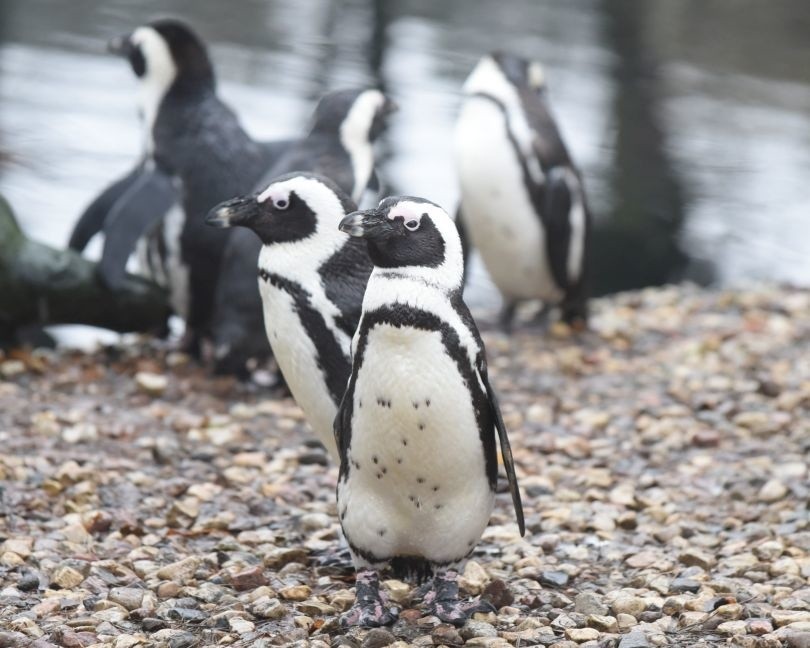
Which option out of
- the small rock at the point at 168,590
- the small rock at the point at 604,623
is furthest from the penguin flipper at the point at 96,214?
the small rock at the point at 604,623

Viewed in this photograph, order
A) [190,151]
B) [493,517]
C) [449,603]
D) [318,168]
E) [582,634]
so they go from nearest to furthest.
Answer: [582,634] → [449,603] → [493,517] → [318,168] → [190,151]

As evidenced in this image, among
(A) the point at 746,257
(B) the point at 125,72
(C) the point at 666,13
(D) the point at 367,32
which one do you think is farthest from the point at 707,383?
(C) the point at 666,13

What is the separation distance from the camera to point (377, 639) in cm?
281

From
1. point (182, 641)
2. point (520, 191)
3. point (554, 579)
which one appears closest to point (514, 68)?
point (520, 191)

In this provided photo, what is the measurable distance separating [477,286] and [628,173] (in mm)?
3061

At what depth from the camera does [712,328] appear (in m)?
6.45

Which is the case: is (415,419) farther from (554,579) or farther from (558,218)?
(558,218)

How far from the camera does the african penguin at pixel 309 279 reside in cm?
322

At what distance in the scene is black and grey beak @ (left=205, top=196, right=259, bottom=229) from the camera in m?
3.30

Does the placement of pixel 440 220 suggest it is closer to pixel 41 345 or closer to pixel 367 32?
pixel 41 345

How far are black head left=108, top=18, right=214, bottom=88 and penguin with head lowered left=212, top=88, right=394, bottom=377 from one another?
2.70ft

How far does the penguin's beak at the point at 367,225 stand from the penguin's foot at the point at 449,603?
0.80 metres

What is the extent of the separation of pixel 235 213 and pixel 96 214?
113 inches

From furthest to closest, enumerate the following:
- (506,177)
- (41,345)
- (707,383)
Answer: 1. (506,177)
2. (41,345)
3. (707,383)
